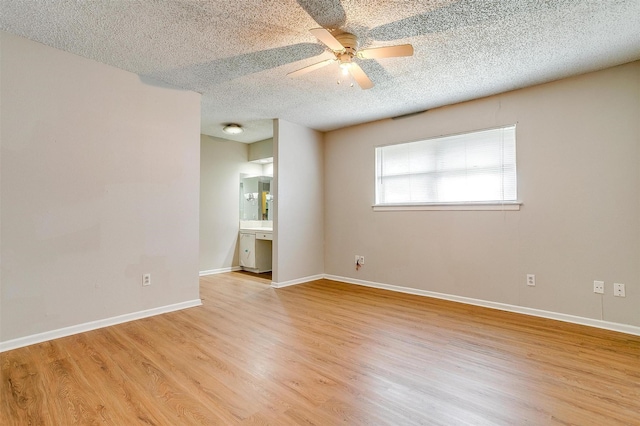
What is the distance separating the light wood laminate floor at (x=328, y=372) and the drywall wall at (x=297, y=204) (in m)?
1.44

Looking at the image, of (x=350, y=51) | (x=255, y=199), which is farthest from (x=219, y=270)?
(x=350, y=51)

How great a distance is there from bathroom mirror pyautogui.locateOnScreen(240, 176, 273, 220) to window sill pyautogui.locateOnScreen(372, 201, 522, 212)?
2386 mm

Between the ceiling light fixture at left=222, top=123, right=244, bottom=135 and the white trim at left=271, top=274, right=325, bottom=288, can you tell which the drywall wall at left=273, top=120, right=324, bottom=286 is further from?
the ceiling light fixture at left=222, top=123, right=244, bottom=135

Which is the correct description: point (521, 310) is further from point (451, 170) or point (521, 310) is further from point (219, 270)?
point (219, 270)

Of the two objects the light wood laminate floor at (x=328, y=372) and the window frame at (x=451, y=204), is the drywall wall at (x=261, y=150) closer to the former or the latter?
the window frame at (x=451, y=204)

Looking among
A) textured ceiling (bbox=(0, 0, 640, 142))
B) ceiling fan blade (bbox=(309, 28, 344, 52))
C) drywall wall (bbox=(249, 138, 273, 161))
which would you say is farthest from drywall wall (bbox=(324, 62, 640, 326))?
drywall wall (bbox=(249, 138, 273, 161))

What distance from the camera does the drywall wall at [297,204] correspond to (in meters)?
4.49

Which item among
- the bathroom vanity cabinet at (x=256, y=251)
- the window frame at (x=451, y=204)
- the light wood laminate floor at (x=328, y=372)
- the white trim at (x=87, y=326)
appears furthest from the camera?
the bathroom vanity cabinet at (x=256, y=251)

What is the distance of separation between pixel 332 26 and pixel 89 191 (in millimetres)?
2505

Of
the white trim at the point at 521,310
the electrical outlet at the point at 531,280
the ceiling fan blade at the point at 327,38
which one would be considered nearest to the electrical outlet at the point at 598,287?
the white trim at the point at 521,310

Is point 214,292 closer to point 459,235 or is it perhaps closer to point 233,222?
point 233,222

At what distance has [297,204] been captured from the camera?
4.75 meters

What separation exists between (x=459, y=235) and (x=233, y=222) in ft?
12.8

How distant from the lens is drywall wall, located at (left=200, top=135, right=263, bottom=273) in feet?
17.8
